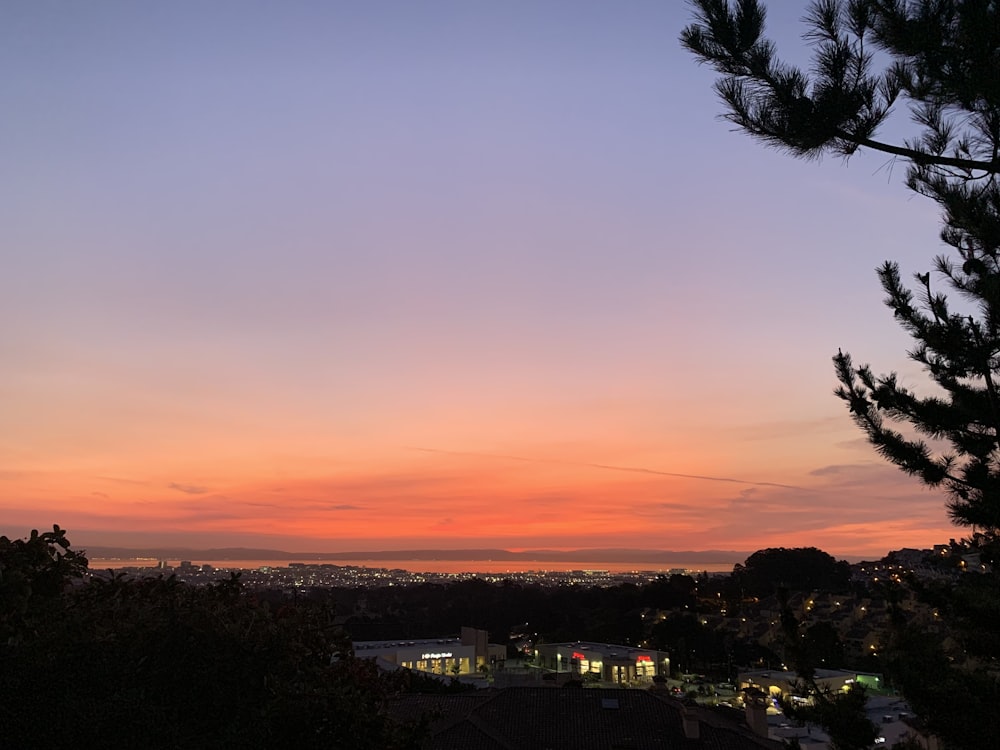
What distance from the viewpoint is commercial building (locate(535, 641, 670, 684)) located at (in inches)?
1923

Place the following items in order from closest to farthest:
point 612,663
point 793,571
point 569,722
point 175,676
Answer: point 175,676 < point 569,722 < point 612,663 < point 793,571

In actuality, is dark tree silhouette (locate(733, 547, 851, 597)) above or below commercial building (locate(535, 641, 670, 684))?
above

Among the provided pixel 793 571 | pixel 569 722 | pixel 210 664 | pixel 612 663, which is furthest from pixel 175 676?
pixel 793 571

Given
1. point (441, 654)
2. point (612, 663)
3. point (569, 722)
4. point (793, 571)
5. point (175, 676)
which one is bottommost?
point (612, 663)

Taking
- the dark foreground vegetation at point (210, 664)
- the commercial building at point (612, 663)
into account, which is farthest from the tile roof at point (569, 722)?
the commercial building at point (612, 663)

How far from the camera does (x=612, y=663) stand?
49719mm

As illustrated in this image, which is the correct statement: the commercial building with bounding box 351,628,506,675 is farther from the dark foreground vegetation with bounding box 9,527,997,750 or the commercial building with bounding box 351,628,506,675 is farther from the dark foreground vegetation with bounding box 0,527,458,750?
the dark foreground vegetation with bounding box 0,527,458,750

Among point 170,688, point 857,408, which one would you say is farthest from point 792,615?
point 170,688

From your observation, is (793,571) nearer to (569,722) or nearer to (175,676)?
(569,722)

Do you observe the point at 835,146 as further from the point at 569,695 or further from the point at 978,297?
the point at 569,695

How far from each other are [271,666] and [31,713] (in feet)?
Result: 5.29

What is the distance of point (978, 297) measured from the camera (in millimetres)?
8055

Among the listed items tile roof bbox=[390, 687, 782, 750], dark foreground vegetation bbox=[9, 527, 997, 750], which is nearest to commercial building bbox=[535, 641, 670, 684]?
tile roof bbox=[390, 687, 782, 750]

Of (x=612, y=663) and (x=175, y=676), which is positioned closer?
(x=175, y=676)
